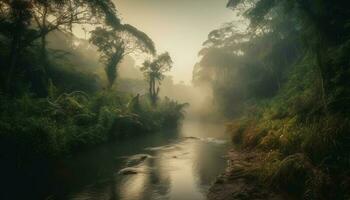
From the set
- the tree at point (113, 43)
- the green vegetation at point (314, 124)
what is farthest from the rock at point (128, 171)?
the tree at point (113, 43)

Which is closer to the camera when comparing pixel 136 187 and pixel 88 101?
pixel 136 187

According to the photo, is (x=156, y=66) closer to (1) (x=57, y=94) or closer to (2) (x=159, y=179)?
(1) (x=57, y=94)

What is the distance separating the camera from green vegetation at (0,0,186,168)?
1230cm

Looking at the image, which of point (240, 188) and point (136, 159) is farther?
point (136, 159)

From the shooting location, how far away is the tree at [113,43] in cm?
3238

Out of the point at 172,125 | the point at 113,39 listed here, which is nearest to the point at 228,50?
the point at 172,125

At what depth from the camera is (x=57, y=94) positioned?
70.5ft

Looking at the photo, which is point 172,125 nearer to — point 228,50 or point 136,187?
point 228,50

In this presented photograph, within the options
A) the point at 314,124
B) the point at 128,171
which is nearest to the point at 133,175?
the point at 128,171

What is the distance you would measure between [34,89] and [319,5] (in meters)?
22.9

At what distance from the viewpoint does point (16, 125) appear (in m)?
11.7

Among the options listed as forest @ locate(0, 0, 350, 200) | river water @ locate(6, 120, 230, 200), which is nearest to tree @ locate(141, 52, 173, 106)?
forest @ locate(0, 0, 350, 200)

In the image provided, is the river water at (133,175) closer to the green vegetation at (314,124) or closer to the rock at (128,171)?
the rock at (128,171)

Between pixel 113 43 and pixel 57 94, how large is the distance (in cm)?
1362
